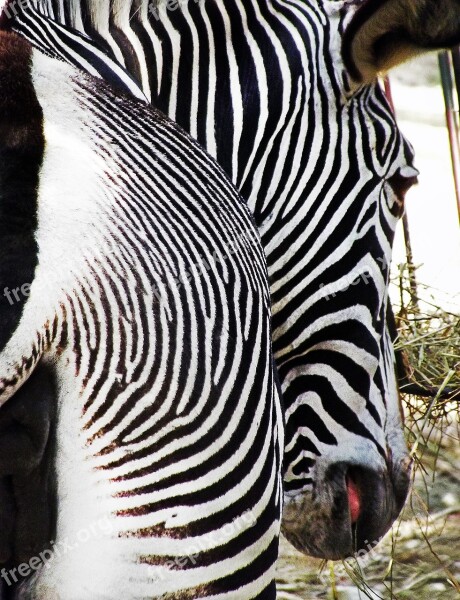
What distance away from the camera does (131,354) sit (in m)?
1.30

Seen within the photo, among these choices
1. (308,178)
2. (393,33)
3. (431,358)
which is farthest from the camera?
(431,358)

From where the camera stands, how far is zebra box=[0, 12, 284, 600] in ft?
4.08

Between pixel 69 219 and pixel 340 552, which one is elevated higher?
pixel 69 219

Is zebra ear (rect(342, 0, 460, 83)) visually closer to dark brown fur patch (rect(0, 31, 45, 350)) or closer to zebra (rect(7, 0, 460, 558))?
zebra (rect(7, 0, 460, 558))

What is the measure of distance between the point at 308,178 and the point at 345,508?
38.4 inches

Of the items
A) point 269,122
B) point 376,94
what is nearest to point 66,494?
point 269,122

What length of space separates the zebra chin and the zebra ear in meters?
1.14

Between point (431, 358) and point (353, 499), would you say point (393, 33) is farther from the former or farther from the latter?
point (431, 358)

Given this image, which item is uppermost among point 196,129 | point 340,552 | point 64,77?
point 196,129

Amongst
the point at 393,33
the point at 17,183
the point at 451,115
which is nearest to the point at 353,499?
the point at 393,33

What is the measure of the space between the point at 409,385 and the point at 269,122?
66.2 inches

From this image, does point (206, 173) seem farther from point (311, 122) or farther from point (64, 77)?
point (311, 122)

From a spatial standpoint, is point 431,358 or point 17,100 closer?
point 17,100

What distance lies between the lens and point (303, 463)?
2.40 m
